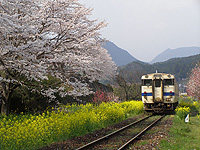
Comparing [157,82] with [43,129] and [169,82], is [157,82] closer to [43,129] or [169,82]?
[169,82]

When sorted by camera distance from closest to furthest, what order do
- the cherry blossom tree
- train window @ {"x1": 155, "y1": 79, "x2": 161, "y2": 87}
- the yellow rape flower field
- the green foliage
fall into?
the yellow rape flower field, the cherry blossom tree, train window @ {"x1": 155, "y1": 79, "x2": 161, "y2": 87}, the green foliage

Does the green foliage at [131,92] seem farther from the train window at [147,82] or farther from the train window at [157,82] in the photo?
the train window at [157,82]

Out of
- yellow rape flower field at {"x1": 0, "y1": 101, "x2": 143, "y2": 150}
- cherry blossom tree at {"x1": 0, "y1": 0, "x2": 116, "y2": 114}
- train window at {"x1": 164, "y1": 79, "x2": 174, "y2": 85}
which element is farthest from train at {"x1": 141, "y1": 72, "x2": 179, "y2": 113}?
cherry blossom tree at {"x1": 0, "y1": 0, "x2": 116, "y2": 114}

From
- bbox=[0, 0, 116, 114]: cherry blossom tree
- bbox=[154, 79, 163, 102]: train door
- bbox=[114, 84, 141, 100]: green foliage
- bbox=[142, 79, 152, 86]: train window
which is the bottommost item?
bbox=[114, 84, 141, 100]: green foliage

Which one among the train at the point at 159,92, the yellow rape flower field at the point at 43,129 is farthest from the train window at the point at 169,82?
the yellow rape flower field at the point at 43,129

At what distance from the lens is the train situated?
1777 cm

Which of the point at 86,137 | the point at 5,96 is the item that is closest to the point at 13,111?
the point at 5,96

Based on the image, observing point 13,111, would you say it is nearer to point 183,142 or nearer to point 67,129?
point 67,129

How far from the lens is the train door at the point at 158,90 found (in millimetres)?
17805

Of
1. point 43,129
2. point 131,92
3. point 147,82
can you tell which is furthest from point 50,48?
point 131,92

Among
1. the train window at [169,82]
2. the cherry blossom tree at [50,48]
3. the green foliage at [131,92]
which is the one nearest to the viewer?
the cherry blossom tree at [50,48]

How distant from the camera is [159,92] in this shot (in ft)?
59.0

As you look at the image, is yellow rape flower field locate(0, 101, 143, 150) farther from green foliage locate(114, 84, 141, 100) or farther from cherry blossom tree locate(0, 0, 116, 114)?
green foliage locate(114, 84, 141, 100)

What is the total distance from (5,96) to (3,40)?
470 cm
